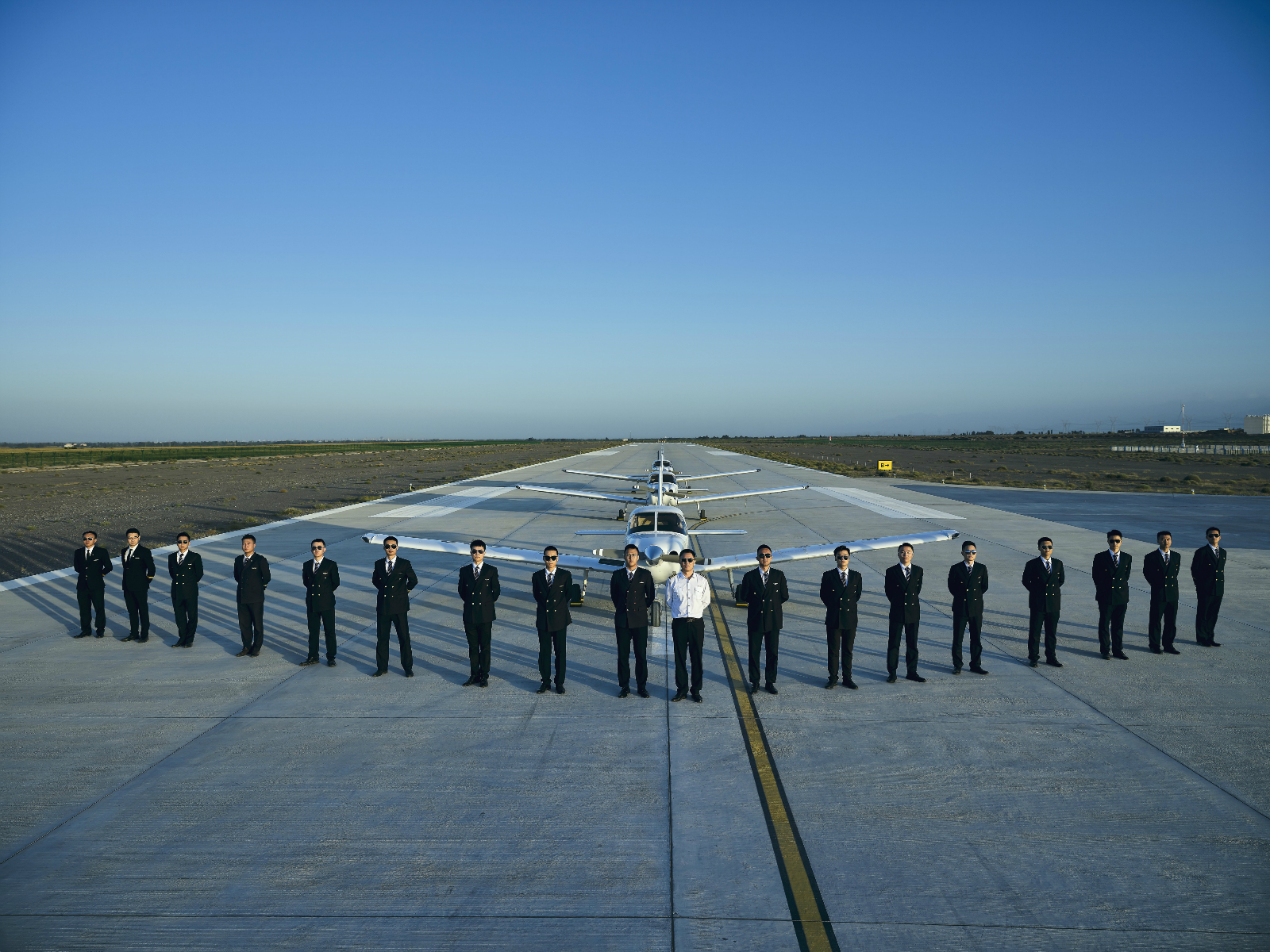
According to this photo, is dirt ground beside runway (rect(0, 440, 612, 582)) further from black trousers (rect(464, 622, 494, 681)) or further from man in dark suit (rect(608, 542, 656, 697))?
man in dark suit (rect(608, 542, 656, 697))

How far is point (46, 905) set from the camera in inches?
211

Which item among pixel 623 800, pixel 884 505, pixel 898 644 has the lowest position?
pixel 623 800

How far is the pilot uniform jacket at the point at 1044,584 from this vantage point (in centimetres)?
1047

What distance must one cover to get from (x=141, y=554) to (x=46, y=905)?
768 cm

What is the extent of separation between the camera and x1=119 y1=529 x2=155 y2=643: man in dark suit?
38.5ft

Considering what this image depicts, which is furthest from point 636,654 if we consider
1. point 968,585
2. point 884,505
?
point 884,505

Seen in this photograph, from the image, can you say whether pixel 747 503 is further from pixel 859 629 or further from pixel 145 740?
pixel 145 740

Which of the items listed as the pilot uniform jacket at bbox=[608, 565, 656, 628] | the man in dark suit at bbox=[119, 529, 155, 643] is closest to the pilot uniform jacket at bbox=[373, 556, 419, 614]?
the pilot uniform jacket at bbox=[608, 565, 656, 628]

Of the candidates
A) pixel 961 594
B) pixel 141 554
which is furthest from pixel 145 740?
pixel 961 594

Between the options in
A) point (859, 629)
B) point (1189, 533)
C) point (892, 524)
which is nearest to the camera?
point (859, 629)

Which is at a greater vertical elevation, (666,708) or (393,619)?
(393,619)

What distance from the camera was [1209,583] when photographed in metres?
11.5

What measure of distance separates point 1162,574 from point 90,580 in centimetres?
1738

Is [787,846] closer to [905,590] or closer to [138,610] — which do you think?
[905,590]
